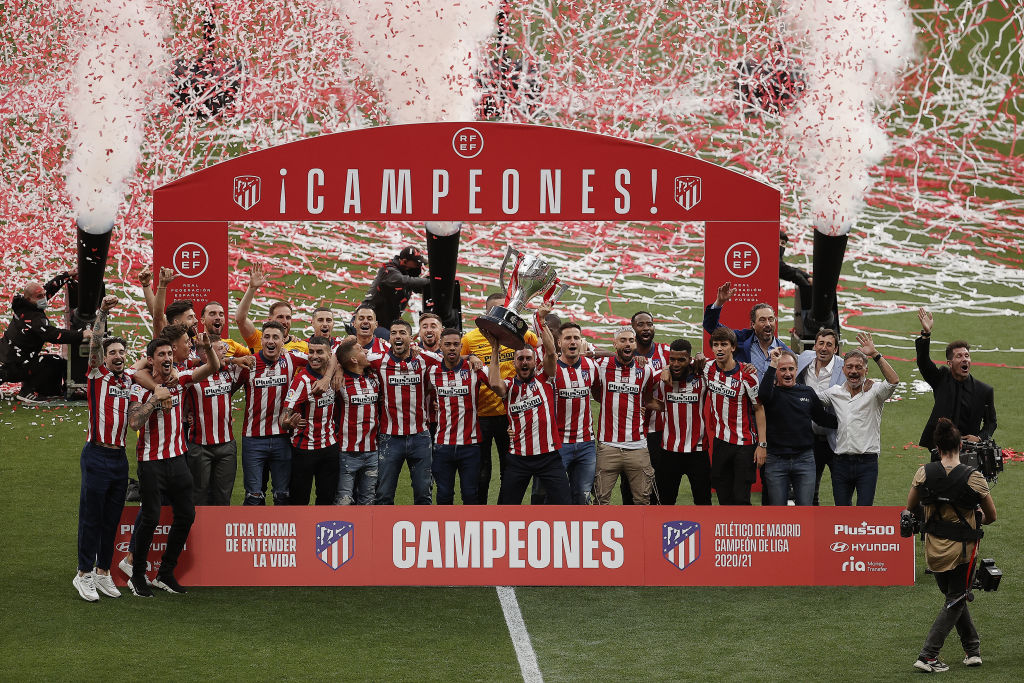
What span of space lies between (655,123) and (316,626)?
1931 centimetres

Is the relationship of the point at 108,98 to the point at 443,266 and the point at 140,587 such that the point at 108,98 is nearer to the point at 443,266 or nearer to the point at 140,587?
the point at 443,266

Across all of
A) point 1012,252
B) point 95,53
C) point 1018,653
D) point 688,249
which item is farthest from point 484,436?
point 1012,252

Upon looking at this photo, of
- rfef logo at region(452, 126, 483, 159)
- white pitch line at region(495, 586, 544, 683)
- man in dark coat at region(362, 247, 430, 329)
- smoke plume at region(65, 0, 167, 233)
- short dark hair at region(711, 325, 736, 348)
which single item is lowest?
white pitch line at region(495, 586, 544, 683)

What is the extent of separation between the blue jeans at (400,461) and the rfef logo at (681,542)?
1882 millimetres

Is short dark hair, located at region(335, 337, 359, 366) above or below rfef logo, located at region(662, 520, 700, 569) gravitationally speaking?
above

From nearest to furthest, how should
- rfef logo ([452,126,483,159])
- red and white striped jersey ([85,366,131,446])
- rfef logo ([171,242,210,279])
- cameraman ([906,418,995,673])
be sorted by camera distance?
cameraman ([906,418,995,673])
red and white striped jersey ([85,366,131,446])
rfef logo ([452,126,483,159])
rfef logo ([171,242,210,279])

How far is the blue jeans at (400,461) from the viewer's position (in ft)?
31.7

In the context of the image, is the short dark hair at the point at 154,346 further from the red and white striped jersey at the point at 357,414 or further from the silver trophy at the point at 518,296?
the silver trophy at the point at 518,296

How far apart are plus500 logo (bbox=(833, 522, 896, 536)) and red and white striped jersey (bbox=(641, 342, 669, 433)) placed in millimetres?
1633

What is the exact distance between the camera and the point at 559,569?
8.93 m

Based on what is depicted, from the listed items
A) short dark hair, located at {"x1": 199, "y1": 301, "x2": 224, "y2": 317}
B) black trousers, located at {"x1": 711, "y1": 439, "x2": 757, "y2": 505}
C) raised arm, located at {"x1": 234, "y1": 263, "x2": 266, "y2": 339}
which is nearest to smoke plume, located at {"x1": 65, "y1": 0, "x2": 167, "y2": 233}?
short dark hair, located at {"x1": 199, "y1": 301, "x2": 224, "y2": 317}

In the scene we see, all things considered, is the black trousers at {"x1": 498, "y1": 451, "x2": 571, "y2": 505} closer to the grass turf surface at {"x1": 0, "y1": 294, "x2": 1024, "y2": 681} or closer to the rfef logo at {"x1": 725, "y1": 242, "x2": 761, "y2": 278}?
the grass turf surface at {"x1": 0, "y1": 294, "x2": 1024, "y2": 681}

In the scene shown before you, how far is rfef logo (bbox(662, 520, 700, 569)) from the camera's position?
8898 millimetres

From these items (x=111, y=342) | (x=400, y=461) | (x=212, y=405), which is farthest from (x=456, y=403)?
(x=111, y=342)
